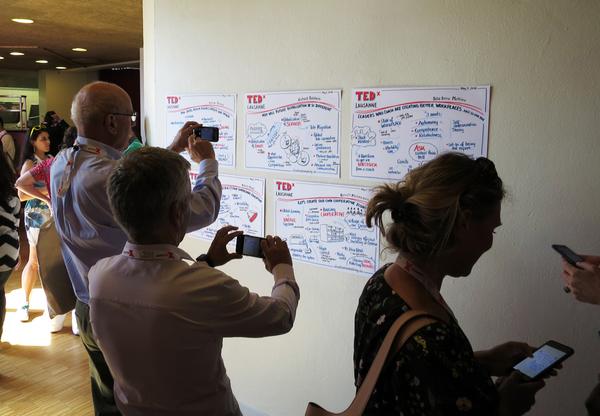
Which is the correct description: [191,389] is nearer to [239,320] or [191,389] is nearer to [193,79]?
[239,320]

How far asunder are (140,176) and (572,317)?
1389 millimetres

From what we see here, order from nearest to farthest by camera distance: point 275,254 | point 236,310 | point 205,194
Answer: point 236,310 < point 275,254 < point 205,194

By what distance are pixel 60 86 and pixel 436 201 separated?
11.3m

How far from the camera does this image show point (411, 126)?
184 centimetres

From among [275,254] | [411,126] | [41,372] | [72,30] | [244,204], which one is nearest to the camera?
[275,254]

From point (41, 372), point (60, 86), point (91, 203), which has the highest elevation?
point (60, 86)

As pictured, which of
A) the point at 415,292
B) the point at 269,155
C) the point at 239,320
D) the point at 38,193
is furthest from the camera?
the point at 38,193

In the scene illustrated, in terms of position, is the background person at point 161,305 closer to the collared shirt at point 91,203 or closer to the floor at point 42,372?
the collared shirt at point 91,203

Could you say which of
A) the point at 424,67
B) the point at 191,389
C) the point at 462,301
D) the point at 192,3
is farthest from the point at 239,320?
the point at 192,3

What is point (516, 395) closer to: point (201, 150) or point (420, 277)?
point (420, 277)

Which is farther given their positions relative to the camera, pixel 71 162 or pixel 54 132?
pixel 54 132

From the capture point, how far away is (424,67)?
5.86ft

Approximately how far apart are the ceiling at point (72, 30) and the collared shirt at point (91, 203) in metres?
2.58

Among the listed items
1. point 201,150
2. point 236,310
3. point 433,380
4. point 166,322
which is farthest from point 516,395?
point 201,150
